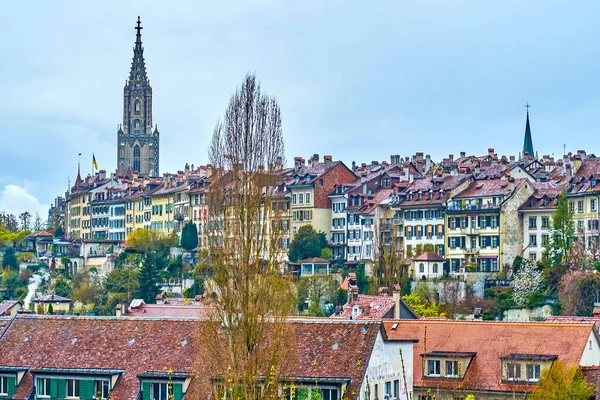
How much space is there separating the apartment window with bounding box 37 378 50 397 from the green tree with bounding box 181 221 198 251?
83.6m

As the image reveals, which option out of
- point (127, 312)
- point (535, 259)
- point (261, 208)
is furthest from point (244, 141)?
point (535, 259)

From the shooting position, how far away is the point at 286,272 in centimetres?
4972

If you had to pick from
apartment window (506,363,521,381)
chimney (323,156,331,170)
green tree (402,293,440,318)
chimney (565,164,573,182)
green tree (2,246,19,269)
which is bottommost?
apartment window (506,363,521,381)

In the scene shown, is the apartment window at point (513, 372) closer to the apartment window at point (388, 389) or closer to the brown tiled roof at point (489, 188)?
the apartment window at point (388, 389)

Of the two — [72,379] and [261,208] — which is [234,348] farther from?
[72,379]

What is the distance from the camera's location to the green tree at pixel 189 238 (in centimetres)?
13938

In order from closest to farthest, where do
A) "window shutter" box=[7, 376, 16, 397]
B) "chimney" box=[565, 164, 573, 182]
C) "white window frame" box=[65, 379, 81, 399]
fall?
"white window frame" box=[65, 379, 81, 399]
"window shutter" box=[7, 376, 16, 397]
"chimney" box=[565, 164, 573, 182]

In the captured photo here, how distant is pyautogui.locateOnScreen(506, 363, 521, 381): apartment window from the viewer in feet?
186

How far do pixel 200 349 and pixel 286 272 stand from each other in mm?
4570

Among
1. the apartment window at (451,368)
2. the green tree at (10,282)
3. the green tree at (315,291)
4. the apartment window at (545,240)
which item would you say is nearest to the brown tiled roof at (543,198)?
the apartment window at (545,240)

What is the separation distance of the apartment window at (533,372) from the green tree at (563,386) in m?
1.98

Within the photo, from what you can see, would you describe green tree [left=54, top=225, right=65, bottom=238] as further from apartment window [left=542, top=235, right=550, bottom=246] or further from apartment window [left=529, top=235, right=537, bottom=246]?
apartment window [left=542, top=235, right=550, bottom=246]

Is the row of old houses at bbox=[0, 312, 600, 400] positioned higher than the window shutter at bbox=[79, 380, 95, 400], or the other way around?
the row of old houses at bbox=[0, 312, 600, 400]

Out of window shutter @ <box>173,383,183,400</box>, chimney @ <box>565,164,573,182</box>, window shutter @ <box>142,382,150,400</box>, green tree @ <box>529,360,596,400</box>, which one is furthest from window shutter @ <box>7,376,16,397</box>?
chimney @ <box>565,164,573,182</box>
